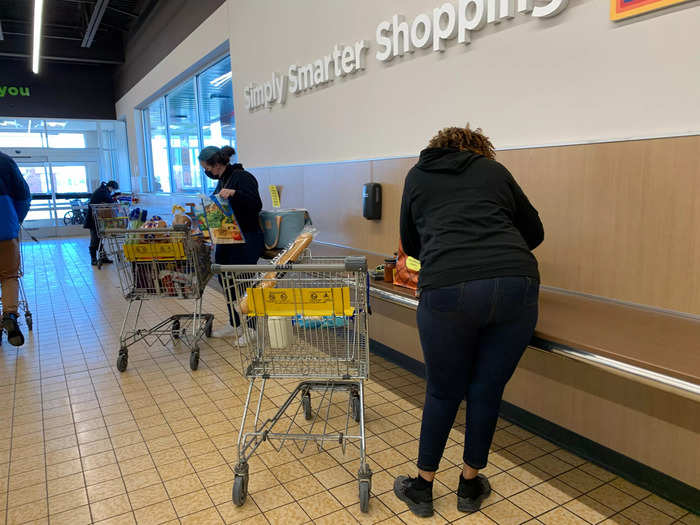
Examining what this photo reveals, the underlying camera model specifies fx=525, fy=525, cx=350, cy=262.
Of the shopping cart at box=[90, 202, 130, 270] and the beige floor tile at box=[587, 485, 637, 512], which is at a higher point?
the shopping cart at box=[90, 202, 130, 270]

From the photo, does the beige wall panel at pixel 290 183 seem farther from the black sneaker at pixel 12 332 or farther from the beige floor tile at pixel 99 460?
the beige floor tile at pixel 99 460

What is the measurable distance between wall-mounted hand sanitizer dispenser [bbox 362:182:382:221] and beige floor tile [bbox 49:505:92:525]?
2.63 m

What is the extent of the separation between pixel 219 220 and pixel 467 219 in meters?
2.62

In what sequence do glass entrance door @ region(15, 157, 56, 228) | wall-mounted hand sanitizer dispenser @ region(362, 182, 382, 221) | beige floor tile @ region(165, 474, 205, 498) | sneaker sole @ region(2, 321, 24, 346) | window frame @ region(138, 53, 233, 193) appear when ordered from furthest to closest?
glass entrance door @ region(15, 157, 56, 228) → window frame @ region(138, 53, 233, 193) → sneaker sole @ region(2, 321, 24, 346) → wall-mounted hand sanitizer dispenser @ region(362, 182, 382, 221) → beige floor tile @ region(165, 474, 205, 498)

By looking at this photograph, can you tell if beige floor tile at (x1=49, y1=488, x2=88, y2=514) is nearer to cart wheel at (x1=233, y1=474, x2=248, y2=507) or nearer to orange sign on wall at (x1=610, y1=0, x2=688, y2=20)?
cart wheel at (x1=233, y1=474, x2=248, y2=507)

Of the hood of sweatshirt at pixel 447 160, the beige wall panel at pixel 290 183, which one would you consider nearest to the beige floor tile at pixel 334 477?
the hood of sweatshirt at pixel 447 160

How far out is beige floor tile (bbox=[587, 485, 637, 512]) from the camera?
7.36 feet

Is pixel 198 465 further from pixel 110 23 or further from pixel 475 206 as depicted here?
pixel 110 23

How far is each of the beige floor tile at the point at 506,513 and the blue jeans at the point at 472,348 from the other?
0.23 metres

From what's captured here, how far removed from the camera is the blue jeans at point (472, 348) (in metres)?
1.89

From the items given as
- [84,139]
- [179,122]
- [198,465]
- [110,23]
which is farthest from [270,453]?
[84,139]

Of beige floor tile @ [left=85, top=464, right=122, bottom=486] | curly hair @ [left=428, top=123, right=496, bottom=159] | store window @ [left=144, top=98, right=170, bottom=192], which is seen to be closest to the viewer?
curly hair @ [left=428, top=123, right=496, bottom=159]

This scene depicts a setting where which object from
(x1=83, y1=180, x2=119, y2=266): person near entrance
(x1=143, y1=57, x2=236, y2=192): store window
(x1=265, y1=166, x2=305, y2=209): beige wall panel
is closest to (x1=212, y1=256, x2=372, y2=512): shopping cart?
(x1=265, y1=166, x2=305, y2=209): beige wall panel

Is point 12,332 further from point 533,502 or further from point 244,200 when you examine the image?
point 533,502
